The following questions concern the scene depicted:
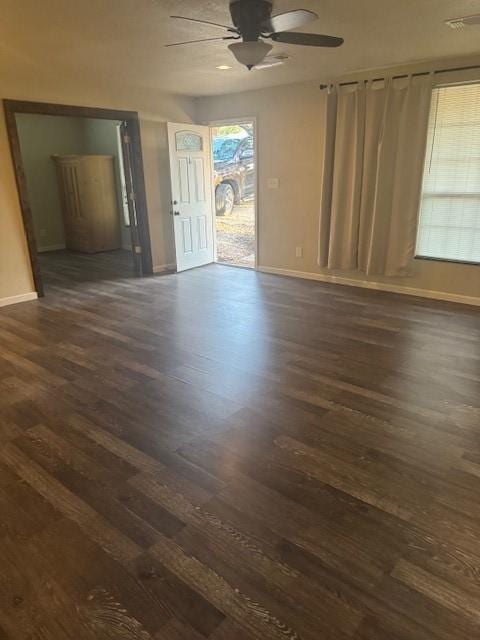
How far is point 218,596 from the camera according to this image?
156cm

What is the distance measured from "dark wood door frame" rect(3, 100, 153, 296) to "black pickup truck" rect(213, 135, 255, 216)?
4400mm

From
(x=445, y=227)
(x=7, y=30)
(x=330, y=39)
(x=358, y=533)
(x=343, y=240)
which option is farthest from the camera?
(x=343, y=240)

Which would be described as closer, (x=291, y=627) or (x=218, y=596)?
(x=291, y=627)

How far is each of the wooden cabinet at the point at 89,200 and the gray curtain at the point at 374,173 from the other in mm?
4448

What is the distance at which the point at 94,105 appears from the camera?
5289mm

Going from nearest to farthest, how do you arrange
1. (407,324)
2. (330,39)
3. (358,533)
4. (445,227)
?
(358,533), (330,39), (407,324), (445,227)

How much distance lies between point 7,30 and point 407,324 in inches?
162

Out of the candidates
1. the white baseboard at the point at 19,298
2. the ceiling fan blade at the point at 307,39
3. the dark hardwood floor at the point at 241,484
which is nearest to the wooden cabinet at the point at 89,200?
the white baseboard at the point at 19,298

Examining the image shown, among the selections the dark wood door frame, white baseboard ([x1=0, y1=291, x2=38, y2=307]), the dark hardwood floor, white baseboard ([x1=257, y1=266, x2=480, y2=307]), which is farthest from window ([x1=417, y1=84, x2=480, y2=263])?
white baseboard ([x1=0, y1=291, x2=38, y2=307])

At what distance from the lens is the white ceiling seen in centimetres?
279

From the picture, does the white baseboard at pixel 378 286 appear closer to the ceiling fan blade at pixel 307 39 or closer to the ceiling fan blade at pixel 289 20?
the ceiling fan blade at pixel 307 39

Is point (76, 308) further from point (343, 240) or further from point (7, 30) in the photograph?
point (343, 240)

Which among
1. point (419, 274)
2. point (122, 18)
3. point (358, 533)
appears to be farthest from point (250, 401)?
point (419, 274)

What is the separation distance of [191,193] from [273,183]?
4.17 ft
